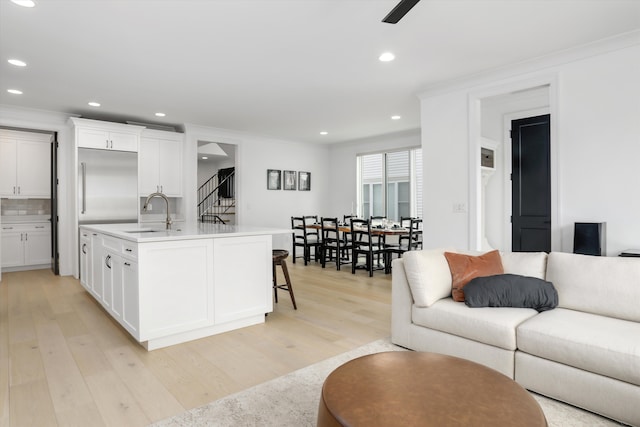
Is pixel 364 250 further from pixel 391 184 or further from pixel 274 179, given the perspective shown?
pixel 274 179

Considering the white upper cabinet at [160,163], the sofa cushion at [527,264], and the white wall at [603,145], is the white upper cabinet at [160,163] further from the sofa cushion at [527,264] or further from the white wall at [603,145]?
the white wall at [603,145]

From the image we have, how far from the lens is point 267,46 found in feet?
11.4

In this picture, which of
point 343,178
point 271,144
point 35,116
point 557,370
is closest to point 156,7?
point 557,370

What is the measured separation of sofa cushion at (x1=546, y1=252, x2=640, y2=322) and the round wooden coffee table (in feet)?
4.15

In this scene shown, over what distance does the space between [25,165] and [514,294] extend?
7678 mm

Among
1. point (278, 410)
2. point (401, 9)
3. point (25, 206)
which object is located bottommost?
point (278, 410)

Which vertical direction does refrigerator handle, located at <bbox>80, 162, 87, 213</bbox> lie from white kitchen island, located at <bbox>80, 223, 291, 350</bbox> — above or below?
above

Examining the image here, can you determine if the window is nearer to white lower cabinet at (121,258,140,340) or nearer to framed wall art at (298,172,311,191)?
framed wall art at (298,172,311,191)

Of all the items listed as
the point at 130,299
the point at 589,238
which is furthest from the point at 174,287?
the point at 589,238

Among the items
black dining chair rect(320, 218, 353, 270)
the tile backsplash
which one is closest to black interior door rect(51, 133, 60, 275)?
the tile backsplash

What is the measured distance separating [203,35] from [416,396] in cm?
324

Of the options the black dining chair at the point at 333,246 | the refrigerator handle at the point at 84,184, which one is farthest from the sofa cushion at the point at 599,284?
the refrigerator handle at the point at 84,184

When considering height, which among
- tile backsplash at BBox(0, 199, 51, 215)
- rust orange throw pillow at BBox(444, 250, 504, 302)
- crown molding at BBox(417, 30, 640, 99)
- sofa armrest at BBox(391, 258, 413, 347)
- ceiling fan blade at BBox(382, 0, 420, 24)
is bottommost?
sofa armrest at BBox(391, 258, 413, 347)

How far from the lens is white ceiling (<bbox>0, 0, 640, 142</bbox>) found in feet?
9.30
